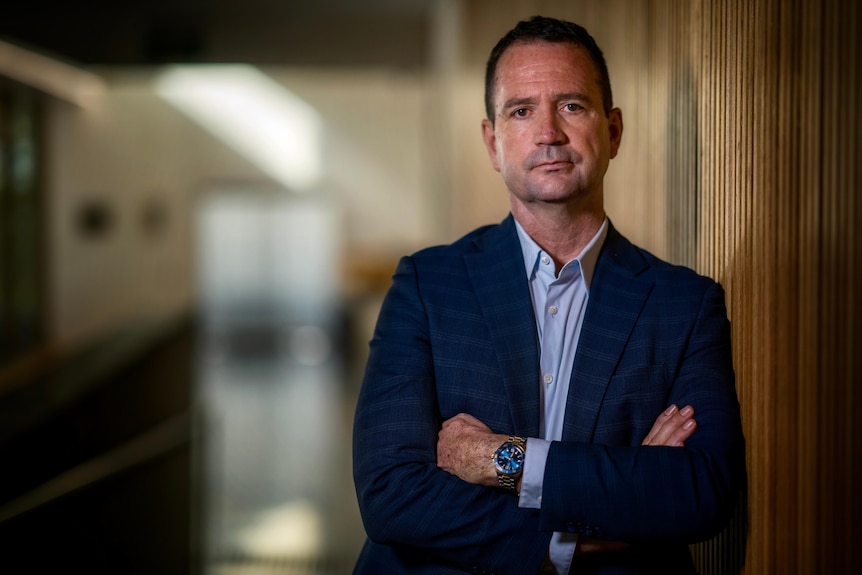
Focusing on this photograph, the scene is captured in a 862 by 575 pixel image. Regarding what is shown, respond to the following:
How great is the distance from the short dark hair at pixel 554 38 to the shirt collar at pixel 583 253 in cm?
21

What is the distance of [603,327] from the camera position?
157cm

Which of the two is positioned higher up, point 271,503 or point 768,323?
point 768,323

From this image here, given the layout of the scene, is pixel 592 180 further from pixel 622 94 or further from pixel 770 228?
pixel 622 94

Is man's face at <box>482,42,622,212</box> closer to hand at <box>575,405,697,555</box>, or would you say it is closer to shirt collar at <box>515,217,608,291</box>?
shirt collar at <box>515,217,608,291</box>

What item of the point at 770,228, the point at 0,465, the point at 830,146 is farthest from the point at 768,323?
the point at 0,465

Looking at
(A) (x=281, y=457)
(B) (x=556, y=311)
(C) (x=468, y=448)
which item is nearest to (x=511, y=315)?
(B) (x=556, y=311)

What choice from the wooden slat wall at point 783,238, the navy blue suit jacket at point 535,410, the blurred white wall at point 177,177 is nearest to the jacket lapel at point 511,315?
the navy blue suit jacket at point 535,410

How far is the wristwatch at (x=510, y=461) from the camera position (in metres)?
1.47

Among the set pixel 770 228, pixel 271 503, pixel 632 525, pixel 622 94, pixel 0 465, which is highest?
pixel 622 94

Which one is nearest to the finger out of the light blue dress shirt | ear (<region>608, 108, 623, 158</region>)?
the light blue dress shirt

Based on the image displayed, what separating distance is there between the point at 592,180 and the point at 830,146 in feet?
1.13

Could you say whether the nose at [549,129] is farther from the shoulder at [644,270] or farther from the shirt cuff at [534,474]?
the shirt cuff at [534,474]

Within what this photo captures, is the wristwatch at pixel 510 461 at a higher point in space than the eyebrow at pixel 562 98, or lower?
lower

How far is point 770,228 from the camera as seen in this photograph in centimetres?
153
